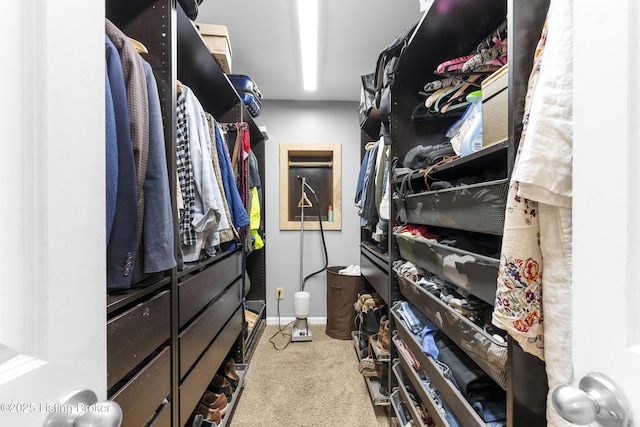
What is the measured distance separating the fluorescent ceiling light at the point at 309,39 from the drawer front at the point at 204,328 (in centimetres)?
168

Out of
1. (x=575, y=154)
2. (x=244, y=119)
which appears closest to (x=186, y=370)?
(x=575, y=154)

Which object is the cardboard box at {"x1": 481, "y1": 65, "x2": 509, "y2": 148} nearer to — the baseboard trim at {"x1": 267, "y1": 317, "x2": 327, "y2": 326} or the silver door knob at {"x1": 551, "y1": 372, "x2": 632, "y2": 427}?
the silver door knob at {"x1": 551, "y1": 372, "x2": 632, "y2": 427}

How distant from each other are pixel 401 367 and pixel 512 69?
1.37m

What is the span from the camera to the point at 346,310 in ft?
8.21

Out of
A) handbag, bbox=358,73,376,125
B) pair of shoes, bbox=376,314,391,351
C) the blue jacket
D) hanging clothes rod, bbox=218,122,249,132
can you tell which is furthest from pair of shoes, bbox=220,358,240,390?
handbag, bbox=358,73,376,125

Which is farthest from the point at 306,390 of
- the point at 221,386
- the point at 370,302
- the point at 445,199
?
the point at 445,199

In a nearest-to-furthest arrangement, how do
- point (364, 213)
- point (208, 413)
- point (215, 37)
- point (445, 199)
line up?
point (445, 199)
point (208, 413)
point (215, 37)
point (364, 213)

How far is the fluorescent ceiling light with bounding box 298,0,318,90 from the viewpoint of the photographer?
1525 mm

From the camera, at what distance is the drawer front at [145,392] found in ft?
2.33

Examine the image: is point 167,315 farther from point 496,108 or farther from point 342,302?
point 342,302

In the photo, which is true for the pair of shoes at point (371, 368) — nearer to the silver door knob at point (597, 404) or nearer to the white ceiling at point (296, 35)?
the silver door knob at point (597, 404)

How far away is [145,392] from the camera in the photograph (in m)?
0.80

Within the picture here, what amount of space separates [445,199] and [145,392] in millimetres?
1100

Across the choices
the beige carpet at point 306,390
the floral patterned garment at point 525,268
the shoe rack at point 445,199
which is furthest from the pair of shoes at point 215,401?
the floral patterned garment at point 525,268
